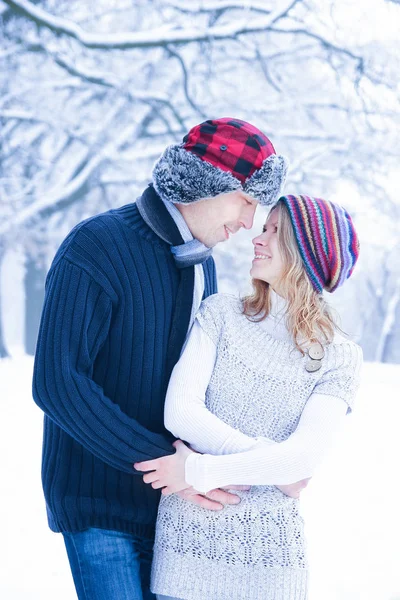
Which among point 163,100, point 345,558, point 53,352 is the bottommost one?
point 345,558

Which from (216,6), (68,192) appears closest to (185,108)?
(216,6)

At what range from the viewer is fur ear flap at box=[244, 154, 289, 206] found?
1.34 meters

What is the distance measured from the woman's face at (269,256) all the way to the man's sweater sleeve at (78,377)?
1.19ft

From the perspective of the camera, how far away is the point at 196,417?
119cm

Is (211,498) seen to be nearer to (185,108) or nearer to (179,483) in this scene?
(179,483)

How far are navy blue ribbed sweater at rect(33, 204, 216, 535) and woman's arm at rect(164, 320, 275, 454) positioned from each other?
6 cm

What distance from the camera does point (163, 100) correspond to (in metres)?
6.06

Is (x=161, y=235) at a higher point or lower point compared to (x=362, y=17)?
lower

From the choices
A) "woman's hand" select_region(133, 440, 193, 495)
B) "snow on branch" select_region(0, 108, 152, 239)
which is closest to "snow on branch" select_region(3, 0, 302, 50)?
"snow on branch" select_region(0, 108, 152, 239)

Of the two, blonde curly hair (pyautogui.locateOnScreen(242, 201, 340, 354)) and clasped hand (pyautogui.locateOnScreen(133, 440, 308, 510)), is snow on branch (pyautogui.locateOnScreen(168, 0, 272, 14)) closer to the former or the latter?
blonde curly hair (pyautogui.locateOnScreen(242, 201, 340, 354))

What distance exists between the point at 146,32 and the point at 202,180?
16.6ft

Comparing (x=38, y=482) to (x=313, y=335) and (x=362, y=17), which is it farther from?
(x=362, y=17)

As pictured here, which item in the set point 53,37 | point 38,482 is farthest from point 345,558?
point 53,37

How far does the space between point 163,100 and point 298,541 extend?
538 cm
